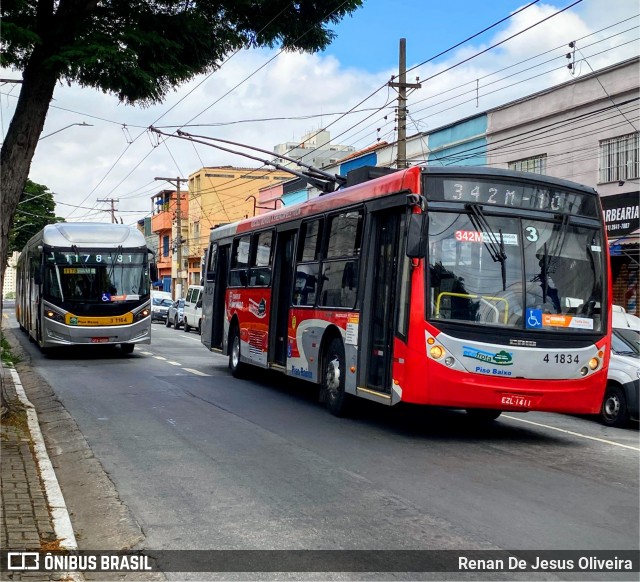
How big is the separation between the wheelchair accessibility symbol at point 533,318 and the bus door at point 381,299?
1.59m

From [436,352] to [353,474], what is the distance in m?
2.11

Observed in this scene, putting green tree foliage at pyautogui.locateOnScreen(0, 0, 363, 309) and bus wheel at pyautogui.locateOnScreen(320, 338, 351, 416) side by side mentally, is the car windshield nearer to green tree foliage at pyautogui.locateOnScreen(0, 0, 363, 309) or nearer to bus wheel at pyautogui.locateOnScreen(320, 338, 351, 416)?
bus wheel at pyautogui.locateOnScreen(320, 338, 351, 416)

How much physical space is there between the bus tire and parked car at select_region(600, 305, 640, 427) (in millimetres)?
7360

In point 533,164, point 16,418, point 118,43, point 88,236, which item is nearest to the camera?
point 118,43

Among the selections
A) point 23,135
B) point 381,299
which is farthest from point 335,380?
point 23,135

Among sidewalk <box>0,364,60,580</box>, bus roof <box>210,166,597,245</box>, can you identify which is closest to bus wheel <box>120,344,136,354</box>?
bus roof <box>210,166,597,245</box>

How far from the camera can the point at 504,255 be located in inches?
404

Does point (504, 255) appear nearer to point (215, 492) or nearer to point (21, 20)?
point (215, 492)

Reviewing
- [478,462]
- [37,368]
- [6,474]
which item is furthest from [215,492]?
[37,368]

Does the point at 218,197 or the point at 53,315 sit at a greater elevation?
the point at 218,197

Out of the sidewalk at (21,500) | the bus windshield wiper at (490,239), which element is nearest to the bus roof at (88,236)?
the sidewalk at (21,500)

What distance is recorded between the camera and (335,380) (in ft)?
41.2

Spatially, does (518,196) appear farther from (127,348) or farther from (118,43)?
(127,348)

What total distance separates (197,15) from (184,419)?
17.7 feet
